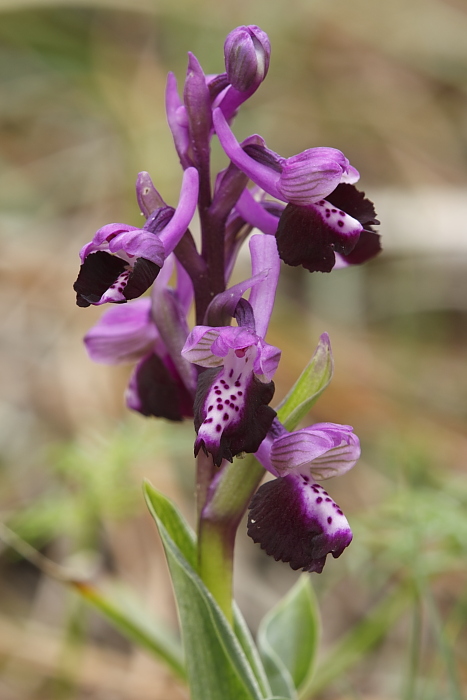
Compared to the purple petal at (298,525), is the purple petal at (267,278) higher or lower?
higher

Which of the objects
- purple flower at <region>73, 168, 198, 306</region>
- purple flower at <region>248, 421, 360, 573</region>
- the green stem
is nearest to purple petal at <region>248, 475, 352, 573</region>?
purple flower at <region>248, 421, 360, 573</region>

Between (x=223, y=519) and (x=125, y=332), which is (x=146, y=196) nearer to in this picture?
(x=125, y=332)

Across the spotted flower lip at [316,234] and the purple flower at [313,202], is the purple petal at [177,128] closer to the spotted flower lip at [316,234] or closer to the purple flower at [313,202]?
the purple flower at [313,202]

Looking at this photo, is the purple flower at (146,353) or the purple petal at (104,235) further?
the purple flower at (146,353)

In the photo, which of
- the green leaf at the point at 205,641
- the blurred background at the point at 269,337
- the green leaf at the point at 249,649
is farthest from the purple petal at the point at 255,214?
the blurred background at the point at 269,337

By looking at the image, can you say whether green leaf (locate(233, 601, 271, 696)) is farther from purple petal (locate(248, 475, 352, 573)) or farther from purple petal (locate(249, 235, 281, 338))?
purple petal (locate(249, 235, 281, 338))

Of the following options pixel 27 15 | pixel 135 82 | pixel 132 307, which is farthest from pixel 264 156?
pixel 27 15
